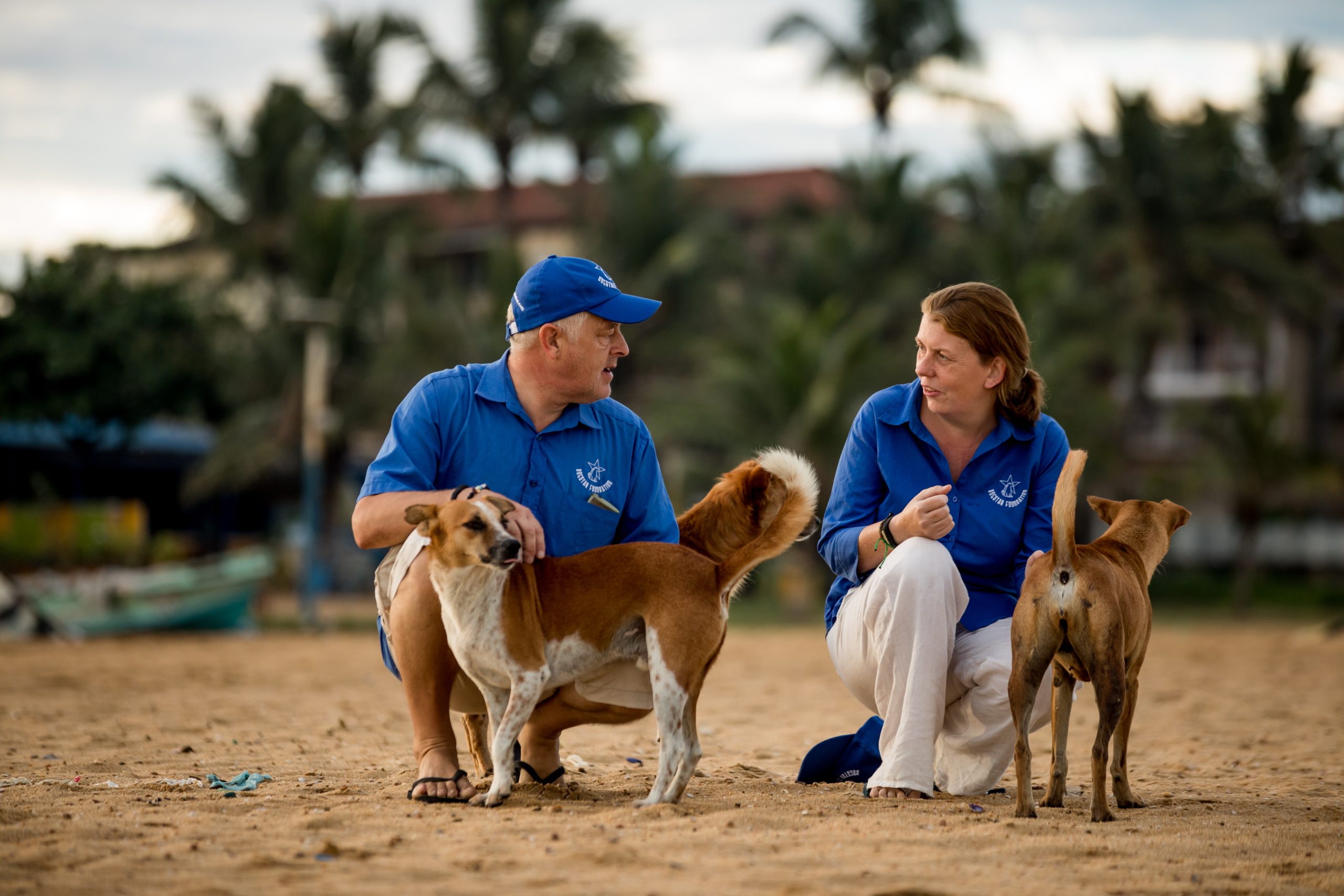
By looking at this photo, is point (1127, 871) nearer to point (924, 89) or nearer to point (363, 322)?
point (363, 322)

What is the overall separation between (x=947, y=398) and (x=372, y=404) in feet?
79.0

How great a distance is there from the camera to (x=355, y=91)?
33844 mm

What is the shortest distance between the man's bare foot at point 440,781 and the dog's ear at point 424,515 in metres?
0.77

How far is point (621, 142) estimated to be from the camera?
30906 mm

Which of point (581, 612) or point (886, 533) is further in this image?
point (886, 533)

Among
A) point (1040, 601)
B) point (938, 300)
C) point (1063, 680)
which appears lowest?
point (1063, 680)

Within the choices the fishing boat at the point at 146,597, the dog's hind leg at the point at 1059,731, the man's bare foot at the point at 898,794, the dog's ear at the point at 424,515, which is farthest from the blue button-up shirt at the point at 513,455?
the fishing boat at the point at 146,597

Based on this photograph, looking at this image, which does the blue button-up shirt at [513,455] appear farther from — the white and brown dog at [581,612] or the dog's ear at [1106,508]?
the dog's ear at [1106,508]

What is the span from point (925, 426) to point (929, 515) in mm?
540

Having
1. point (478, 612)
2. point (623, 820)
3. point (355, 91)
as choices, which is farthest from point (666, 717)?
point (355, 91)

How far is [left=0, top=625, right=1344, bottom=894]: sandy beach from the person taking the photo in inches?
131

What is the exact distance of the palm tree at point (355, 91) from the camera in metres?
33.4

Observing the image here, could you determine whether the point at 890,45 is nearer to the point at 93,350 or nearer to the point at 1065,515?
the point at 93,350

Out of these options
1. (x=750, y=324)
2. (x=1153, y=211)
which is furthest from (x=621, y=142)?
(x=1153, y=211)
